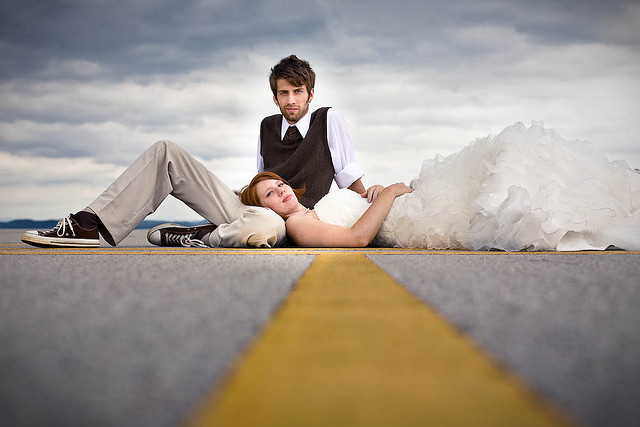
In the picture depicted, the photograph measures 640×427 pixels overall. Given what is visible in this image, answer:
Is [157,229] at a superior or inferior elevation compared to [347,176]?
inferior

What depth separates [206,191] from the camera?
5004 mm

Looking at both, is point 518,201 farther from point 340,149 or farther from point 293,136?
point 293,136

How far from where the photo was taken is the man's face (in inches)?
230

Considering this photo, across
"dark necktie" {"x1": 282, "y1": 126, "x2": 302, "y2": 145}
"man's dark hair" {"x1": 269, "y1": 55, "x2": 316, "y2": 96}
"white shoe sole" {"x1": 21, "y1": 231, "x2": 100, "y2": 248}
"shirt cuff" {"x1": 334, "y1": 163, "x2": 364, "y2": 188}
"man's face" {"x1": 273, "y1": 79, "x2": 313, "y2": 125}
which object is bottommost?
"white shoe sole" {"x1": 21, "y1": 231, "x2": 100, "y2": 248}

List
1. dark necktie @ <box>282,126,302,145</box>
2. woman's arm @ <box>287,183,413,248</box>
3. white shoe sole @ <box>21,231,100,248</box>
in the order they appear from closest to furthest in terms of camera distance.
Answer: woman's arm @ <box>287,183,413,248</box>
white shoe sole @ <box>21,231,100,248</box>
dark necktie @ <box>282,126,302,145</box>

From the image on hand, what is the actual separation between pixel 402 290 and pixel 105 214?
3400 millimetres

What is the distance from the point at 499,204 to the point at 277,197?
1753 mm

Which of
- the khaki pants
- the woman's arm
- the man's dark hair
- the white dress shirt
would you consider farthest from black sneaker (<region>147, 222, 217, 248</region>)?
the man's dark hair

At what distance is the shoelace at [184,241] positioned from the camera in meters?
4.86

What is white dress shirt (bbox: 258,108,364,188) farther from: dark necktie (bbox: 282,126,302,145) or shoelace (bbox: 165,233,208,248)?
shoelace (bbox: 165,233,208,248)

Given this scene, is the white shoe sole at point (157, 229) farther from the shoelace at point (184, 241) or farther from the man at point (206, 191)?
the shoelace at point (184, 241)

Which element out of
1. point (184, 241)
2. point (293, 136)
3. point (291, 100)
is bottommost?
point (184, 241)

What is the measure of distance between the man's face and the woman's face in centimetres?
163

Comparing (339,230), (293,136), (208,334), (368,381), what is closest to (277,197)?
(339,230)
